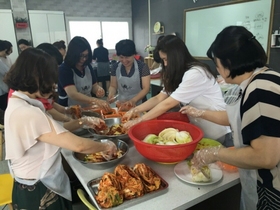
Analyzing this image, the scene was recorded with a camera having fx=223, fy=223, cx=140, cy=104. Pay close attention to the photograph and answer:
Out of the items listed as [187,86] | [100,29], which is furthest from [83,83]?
[100,29]

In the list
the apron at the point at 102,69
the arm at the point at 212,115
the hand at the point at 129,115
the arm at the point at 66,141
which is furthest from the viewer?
the apron at the point at 102,69

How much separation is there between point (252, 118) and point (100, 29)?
275 inches

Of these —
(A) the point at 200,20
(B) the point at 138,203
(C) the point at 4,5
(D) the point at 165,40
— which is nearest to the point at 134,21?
(A) the point at 200,20

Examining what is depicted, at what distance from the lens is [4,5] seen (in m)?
5.55

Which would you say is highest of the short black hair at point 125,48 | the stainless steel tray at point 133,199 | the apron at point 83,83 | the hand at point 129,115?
the short black hair at point 125,48

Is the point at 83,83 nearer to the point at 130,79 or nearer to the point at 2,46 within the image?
the point at 130,79

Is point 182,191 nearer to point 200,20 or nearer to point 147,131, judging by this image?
point 147,131

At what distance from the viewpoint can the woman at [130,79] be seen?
2.36 meters

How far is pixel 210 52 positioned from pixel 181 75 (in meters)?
0.60

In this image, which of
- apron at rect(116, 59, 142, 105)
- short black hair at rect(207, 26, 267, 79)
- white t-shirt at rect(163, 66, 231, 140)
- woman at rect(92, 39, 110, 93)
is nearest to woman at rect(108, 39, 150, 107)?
apron at rect(116, 59, 142, 105)

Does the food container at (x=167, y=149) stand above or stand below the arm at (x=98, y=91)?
below

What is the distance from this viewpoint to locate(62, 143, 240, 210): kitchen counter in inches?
36.4

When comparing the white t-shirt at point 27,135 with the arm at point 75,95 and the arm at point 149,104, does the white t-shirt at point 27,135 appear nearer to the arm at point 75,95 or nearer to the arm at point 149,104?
the arm at point 149,104

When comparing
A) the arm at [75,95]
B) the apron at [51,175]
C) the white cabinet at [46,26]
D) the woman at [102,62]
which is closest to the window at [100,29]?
the white cabinet at [46,26]
